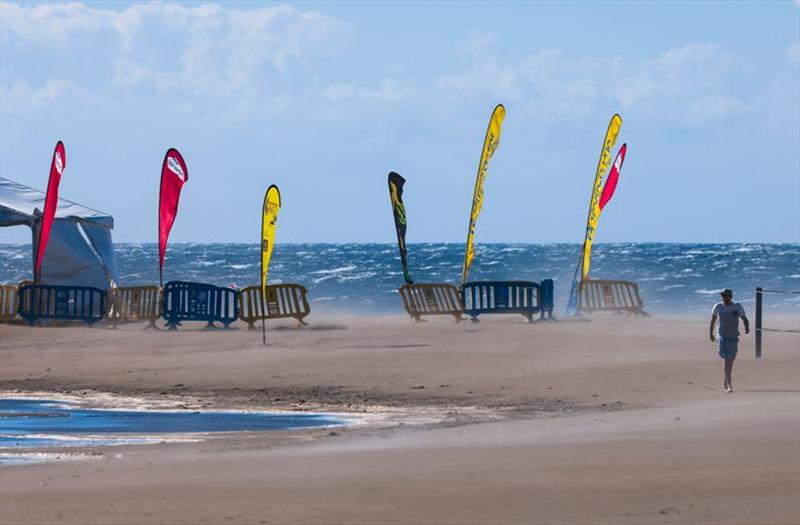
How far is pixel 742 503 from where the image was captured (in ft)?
30.3

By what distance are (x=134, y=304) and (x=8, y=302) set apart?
2908 mm

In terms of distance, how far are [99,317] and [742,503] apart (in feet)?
70.1

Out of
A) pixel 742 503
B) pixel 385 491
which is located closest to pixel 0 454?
pixel 385 491

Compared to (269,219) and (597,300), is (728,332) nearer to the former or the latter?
(269,219)

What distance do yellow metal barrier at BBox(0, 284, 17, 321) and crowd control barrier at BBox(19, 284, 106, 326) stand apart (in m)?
0.49

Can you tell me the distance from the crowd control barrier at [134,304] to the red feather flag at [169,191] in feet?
1.45

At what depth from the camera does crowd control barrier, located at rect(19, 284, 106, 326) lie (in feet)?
94.5

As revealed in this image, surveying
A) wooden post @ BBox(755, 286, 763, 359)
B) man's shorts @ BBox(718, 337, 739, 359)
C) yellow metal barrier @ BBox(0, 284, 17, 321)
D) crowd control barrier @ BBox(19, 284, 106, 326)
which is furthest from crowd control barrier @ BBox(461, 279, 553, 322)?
man's shorts @ BBox(718, 337, 739, 359)

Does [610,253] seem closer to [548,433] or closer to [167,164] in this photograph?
[167,164]

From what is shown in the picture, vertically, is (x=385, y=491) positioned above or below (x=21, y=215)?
below

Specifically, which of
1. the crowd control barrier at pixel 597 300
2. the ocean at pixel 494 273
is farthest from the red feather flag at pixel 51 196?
the ocean at pixel 494 273

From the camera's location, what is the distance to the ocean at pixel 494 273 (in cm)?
5819

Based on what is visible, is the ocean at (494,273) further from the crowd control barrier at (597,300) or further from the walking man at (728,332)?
the walking man at (728,332)

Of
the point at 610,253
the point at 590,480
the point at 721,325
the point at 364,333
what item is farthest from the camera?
the point at 610,253
